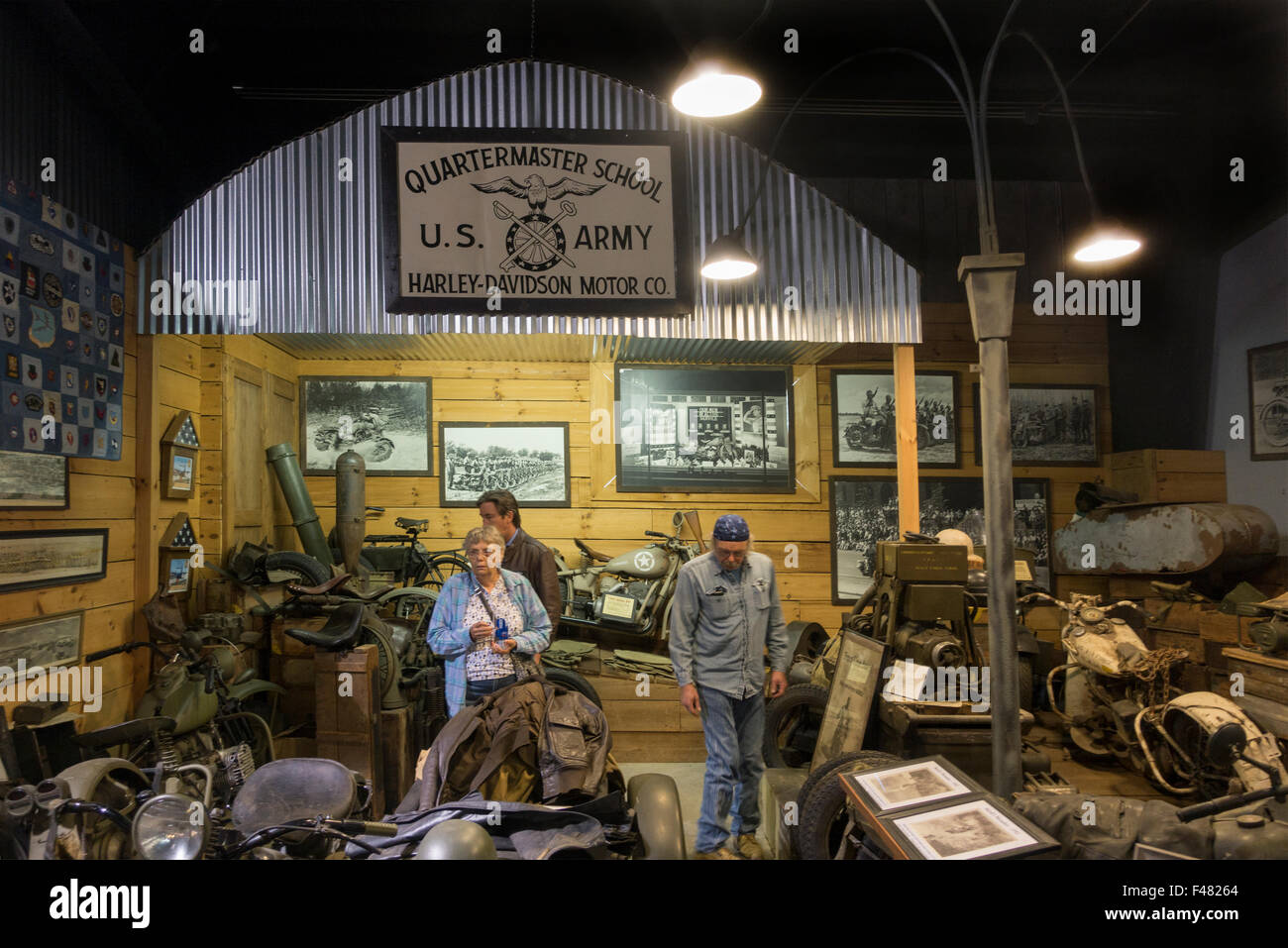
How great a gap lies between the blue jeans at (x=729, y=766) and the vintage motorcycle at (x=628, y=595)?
2.27 metres

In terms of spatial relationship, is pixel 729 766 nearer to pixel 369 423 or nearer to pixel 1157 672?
pixel 1157 672

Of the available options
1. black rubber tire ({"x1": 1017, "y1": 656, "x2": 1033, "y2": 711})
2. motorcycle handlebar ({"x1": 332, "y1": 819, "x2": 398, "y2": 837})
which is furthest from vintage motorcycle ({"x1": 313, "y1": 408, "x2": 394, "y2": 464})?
black rubber tire ({"x1": 1017, "y1": 656, "x2": 1033, "y2": 711})

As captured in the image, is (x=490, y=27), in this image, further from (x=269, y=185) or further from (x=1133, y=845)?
(x=1133, y=845)

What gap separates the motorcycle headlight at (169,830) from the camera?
2.36 metres

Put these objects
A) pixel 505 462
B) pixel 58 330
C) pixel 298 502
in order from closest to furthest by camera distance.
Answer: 1. pixel 58 330
2. pixel 298 502
3. pixel 505 462

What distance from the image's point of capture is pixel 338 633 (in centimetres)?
525

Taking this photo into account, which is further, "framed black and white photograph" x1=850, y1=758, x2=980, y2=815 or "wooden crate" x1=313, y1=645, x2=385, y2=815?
"wooden crate" x1=313, y1=645, x2=385, y2=815

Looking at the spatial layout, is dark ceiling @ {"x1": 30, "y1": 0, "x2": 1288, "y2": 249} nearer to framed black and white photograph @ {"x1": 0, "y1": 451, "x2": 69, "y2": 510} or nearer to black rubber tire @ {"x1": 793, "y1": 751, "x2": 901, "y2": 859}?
framed black and white photograph @ {"x1": 0, "y1": 451, "x2": 69, "y2": 510}

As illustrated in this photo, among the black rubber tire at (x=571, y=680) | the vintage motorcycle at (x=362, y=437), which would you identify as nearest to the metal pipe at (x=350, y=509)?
the vintage motorcycle at (x=362, y=437)

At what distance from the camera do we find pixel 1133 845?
2650mm

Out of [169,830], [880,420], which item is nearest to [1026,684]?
[880,420]

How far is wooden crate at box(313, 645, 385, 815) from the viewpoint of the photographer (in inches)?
202

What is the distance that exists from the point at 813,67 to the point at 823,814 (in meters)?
6.60

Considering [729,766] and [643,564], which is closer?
[729,766]
